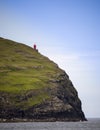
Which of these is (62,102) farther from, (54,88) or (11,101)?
(11,101)

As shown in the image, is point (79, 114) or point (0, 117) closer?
point (0, 117)

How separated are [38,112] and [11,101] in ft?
43.6

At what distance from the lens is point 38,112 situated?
169 metres

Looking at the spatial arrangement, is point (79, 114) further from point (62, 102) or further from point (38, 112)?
point (38, 112)

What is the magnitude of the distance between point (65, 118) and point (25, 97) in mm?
21941

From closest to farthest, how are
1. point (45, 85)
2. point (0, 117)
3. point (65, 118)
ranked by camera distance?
point (0, 117)
point (65, 118)
point (45, 85)

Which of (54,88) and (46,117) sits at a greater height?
(54,88)

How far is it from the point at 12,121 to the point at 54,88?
108 feet

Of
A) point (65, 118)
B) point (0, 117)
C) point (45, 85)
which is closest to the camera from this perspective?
point (0, 117)

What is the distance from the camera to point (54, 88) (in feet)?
620

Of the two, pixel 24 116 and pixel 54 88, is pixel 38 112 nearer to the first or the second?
pixel 24 116

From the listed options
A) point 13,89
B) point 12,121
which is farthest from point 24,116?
point 13,89

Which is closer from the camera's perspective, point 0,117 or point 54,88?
point 0,117

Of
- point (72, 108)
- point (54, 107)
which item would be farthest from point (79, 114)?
point (54, 107)
